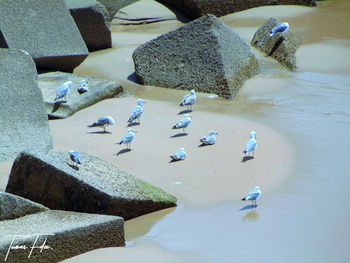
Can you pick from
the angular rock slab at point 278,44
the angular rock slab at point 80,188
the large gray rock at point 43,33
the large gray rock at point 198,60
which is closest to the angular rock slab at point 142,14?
the angular rock slab at point 278,44

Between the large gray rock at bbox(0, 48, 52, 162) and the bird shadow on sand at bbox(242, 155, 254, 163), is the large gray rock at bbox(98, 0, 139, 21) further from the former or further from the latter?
A: the bird shadow on sand at bbox(242, 155, 254, 163)

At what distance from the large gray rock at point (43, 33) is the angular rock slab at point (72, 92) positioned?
0.33 m

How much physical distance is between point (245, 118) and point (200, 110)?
2.25 ft

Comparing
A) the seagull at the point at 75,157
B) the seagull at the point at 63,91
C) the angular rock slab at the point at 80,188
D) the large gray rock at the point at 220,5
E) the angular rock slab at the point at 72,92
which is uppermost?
the seagull at the point at 75,157

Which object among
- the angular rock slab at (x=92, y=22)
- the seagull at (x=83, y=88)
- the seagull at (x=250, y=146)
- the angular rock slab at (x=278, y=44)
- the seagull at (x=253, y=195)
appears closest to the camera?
the seagull at (x=253, y=195)

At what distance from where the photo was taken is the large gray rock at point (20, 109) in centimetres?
770

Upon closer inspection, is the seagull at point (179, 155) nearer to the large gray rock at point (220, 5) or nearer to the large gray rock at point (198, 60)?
the large gray rock at point (198, 60)

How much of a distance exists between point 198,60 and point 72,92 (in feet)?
6.55

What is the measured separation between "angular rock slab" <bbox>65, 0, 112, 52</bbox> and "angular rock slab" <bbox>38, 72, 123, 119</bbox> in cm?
191

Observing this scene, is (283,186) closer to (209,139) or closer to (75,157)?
(209,139)

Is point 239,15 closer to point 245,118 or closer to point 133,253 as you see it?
point 245,118

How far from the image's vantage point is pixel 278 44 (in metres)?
12.2

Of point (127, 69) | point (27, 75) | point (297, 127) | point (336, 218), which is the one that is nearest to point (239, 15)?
point (127, 69)

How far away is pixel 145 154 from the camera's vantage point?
794 cm
